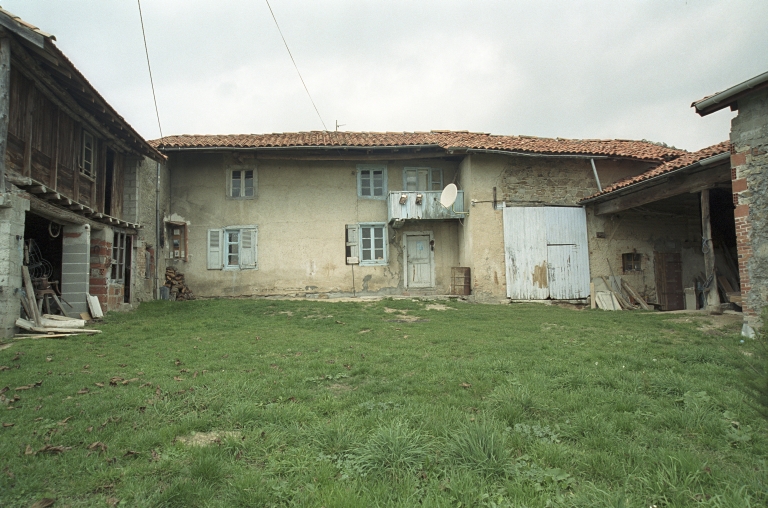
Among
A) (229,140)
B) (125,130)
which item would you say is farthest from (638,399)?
(229,140)

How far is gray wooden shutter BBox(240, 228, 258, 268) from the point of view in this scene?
48.7ft

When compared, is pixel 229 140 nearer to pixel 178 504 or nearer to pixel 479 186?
pixel 479 186

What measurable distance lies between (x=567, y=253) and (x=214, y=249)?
38.7 feet

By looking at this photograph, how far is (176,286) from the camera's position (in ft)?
46.9

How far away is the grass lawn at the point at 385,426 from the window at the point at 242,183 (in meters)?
9.15

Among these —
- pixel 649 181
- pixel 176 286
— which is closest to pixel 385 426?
pixel 649 181

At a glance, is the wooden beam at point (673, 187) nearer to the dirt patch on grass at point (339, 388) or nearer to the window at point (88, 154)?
the dirt patch on grass at point (339, 388)

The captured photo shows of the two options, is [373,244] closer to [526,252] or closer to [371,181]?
[371,181]

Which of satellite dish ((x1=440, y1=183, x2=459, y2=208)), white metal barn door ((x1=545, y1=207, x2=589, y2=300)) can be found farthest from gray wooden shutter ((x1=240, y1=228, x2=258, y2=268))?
white metal barn door ((x1=545, y1=207, x2=589, y2=300))

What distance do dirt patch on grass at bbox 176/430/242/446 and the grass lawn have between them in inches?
0.7

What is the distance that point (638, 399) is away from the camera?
12.7ft

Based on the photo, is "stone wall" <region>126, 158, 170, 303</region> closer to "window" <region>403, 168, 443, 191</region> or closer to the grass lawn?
the grass lawn

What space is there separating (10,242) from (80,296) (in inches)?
111

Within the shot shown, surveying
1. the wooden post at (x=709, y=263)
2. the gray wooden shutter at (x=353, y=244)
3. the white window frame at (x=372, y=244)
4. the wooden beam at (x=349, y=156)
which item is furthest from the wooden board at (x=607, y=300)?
the gray wooden shutter at (x=353, y=244)
